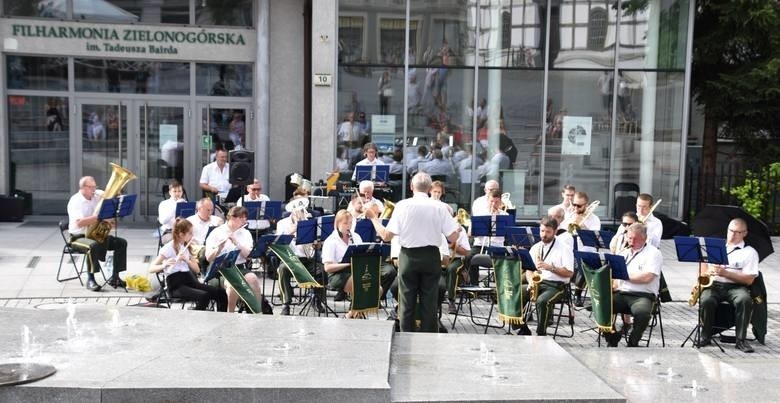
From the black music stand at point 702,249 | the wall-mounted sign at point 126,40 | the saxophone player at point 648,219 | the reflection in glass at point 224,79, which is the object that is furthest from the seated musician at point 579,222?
the wall-mounted sign at point 126,40

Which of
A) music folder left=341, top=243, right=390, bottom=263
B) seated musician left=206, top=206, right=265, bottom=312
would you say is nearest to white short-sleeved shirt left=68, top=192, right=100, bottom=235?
seated musician left=206, top=206, right=265, bottom=312

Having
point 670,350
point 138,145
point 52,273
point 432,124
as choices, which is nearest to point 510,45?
point 432,124

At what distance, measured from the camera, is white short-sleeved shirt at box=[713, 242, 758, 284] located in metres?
11.4

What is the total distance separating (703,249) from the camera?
36.4 ft

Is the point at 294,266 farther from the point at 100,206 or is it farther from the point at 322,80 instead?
the point at 322,80

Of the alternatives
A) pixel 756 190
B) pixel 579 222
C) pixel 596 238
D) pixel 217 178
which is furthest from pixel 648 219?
pixel 217 178

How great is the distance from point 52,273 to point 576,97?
11689 mm

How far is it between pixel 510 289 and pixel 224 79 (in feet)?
38.3

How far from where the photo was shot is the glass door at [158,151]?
2106 centimetres

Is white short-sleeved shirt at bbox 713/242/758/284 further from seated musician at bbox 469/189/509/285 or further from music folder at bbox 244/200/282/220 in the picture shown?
music folder at bbox 244/200/282/220

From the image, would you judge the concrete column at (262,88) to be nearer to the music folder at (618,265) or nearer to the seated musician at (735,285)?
the music folder at (618,265)

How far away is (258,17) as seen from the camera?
20625 mm

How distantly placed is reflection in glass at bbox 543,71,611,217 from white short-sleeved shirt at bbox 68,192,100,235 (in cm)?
1057

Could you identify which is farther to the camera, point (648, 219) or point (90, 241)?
point (90, 241)
